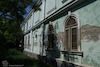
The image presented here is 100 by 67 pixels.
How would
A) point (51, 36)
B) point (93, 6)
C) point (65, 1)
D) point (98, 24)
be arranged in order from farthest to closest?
point (51, 36), point (65, 1), point (93, 6), point (98, 24)

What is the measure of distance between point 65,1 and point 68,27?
177 centimetres

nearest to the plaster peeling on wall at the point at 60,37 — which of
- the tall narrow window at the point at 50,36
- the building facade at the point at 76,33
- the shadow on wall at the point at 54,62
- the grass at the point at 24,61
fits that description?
the building facade at the point at 76,33

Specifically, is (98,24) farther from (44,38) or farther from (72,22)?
(44,38)

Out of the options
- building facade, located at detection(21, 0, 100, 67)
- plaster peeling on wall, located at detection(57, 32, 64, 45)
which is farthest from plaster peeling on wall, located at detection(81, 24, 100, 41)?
plaster peeling on wall, located at detection(57, 32, 64, 45)

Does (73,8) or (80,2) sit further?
(73,8)

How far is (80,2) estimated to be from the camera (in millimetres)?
5484

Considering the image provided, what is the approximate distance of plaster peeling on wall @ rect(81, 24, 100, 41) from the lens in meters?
4.43

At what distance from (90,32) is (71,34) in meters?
1.55

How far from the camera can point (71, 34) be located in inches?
245

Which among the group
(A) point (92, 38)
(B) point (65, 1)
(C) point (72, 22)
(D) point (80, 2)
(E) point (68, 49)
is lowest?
(E) point (68, 49)

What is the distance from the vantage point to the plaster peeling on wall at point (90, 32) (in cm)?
443

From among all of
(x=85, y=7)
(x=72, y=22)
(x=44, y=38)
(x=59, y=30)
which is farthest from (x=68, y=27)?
(x=44, y=38)

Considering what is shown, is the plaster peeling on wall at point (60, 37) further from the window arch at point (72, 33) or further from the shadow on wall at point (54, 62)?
the shadow on wall at point (54, 62)

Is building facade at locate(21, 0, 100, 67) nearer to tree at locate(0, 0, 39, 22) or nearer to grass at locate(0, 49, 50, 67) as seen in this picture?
grass at locate(0, 49, 50, 67)
